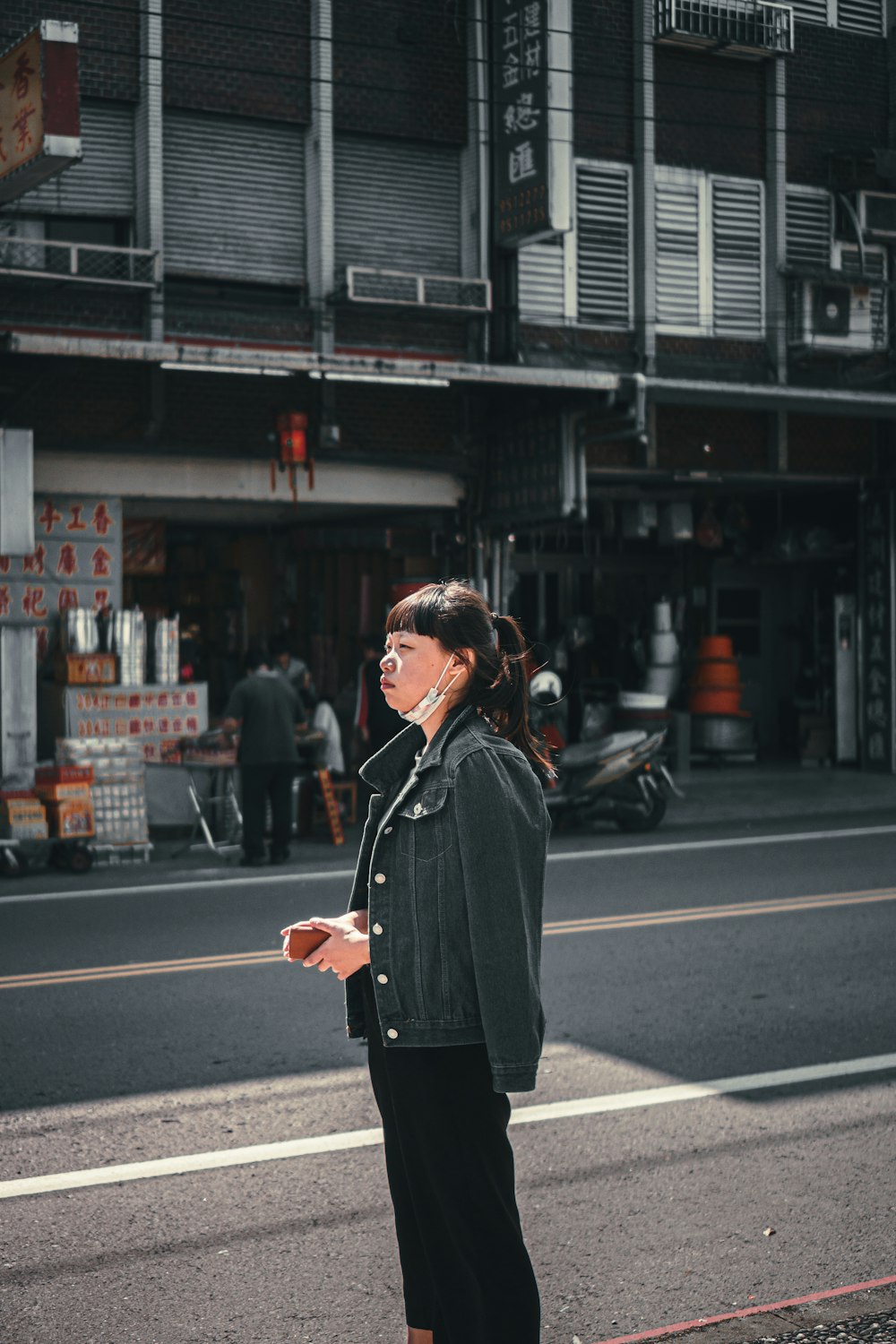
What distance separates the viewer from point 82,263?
1477 cm

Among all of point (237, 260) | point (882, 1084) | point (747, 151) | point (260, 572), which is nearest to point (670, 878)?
point (882, 1084)

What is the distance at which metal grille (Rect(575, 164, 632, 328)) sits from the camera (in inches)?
688

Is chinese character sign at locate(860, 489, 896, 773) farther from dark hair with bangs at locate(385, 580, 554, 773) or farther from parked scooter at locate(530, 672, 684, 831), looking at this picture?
dark hair with bangs at locate(385, 580, 554, 773)

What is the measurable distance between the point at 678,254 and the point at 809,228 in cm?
199

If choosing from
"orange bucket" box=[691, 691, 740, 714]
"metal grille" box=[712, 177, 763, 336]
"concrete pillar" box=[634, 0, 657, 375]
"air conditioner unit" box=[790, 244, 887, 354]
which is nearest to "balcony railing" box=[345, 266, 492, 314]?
"concrete pillar" box=[634, 0, 657, 375]

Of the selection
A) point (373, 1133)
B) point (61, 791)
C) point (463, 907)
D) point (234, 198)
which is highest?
point (234, 198)

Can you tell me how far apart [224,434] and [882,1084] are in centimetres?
1085

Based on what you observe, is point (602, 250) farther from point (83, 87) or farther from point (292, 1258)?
point (292, 1258)

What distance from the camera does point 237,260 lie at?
15.5 meters

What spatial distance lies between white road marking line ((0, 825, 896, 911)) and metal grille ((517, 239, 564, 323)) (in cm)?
639

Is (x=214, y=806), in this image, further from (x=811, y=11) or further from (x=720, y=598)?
(x=811, y=11)

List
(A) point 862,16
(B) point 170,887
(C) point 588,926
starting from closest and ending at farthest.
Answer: (C) point 588,926 → (B) point 170,887 → (A) point 862,16

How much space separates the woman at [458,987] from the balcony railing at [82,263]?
1182 centimetres

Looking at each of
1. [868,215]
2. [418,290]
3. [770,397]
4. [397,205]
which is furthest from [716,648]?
[397,205]
